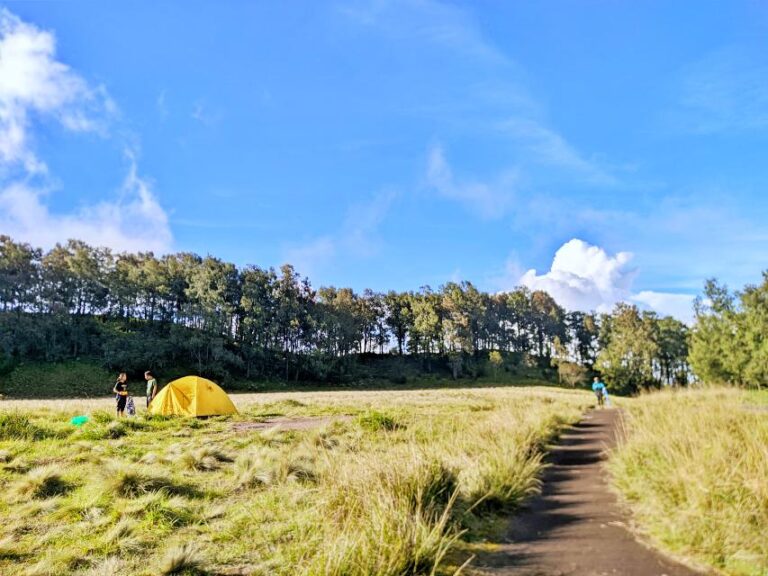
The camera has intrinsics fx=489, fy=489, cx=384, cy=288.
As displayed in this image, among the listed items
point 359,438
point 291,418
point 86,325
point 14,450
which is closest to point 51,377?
point 86,325

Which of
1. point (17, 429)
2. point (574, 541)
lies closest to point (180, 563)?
point (574, 541)

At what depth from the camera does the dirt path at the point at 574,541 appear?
4.93 meters

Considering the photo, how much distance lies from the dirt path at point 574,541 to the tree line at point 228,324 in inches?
2430

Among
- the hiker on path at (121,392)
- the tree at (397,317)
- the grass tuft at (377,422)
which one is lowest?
the grass tuft at (377,422)

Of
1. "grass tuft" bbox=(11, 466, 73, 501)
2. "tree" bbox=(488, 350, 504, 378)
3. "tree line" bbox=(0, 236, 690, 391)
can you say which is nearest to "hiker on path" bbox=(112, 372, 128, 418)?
"grass tuft" bbox=(11, 466, 73, 501)

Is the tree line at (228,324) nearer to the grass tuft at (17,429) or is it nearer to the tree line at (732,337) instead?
the tree line at (732,337)

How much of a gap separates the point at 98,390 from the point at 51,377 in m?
7.64

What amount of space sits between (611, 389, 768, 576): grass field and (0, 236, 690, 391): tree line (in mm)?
61346

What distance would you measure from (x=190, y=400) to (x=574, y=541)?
1882 cm

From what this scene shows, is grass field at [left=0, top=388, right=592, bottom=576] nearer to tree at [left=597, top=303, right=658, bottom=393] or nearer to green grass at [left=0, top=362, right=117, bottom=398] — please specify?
green grass at [left=0, top=362, right=117, bottom=398]

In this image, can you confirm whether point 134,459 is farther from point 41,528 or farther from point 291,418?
point 291,418

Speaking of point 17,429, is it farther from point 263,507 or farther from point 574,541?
point 574,541

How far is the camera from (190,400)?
69.4ft

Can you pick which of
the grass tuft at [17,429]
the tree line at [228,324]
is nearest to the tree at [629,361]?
the tree line at [228,324]
